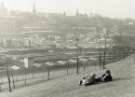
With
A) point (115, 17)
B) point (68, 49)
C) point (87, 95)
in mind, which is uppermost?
point (115, 17)

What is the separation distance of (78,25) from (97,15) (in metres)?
0.61

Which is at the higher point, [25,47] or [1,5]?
[1,5]


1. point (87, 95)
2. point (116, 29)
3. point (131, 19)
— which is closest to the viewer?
point (87, 95)

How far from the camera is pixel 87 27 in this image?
22.0 feet

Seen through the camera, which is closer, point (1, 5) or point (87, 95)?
point (87, 95)

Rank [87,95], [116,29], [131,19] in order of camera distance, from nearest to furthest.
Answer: [87,95]
[131,19]
[116,29]

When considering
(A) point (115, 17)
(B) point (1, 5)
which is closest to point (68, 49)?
(A) point (115, 17)

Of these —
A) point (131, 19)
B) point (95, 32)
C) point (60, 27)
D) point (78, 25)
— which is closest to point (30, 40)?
point (60, 27)

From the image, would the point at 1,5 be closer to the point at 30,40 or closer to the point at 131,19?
the point at 30,40

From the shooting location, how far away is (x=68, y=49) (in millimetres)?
6715

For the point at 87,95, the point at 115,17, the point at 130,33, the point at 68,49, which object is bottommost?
the point at 87,95

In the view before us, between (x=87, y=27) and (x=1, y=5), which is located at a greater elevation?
(x=1, y=5)

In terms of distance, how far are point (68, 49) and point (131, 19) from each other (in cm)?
195

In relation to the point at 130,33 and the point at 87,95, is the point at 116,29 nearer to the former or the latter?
the point at 130,33
